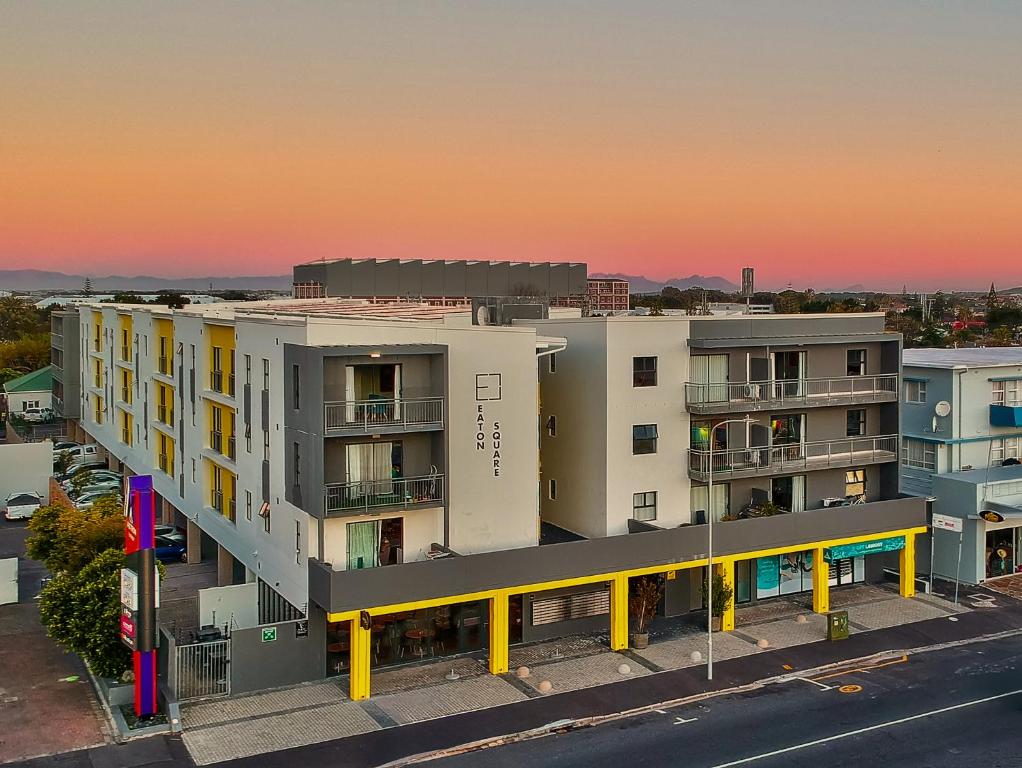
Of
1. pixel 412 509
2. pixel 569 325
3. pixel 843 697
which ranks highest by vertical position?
pixel 569 325

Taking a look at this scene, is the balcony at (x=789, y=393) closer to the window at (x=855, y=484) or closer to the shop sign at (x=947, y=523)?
the window at (x=855, y=484)

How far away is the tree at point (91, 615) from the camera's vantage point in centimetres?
2791

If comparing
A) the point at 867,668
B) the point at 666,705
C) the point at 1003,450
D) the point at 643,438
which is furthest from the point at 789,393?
the point at 666,705

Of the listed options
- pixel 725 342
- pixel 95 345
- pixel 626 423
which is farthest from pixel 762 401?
pixel 95 345

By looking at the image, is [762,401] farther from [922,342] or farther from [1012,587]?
[922,342]

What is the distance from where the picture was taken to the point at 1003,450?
44.7 m

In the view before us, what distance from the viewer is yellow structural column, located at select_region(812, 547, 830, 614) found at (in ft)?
123

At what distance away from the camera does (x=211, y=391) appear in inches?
1570

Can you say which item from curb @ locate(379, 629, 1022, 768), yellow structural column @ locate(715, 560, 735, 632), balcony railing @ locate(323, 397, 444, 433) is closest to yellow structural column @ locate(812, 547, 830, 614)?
yellow structural column @ locate(715, 560, 735, 632)

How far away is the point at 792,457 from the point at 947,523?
23.4ft

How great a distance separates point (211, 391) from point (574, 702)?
62.6 feet

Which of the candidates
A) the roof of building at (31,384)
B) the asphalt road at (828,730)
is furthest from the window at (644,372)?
the roof of building at (31,384)

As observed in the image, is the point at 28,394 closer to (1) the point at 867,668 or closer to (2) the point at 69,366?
(2) the point at 69,366

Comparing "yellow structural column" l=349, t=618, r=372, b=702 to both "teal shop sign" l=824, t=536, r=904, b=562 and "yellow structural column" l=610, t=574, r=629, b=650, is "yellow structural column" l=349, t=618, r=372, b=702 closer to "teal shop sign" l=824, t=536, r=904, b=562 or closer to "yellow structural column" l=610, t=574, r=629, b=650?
"yellow structural column" l=610, t=574, r=629, b=650
